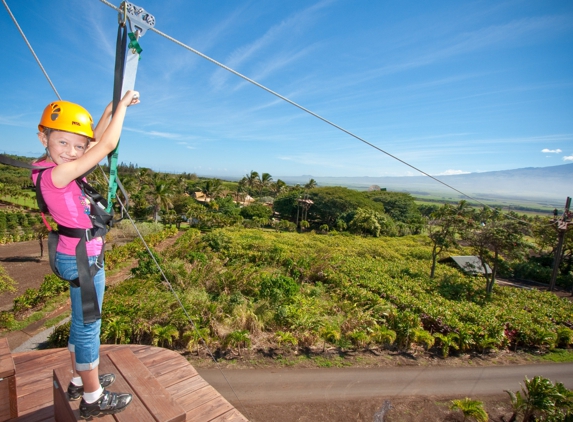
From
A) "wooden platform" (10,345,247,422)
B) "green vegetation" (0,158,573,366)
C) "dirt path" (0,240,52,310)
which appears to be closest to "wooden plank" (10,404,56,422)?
"wooden platform" (10,345,247,422)

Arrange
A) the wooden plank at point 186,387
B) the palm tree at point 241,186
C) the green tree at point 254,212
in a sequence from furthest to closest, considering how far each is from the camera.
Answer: the palm tree at point 241,186, the green tree at point 254,212, the wooden plank at point 186,387

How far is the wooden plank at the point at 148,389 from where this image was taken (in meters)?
2.01

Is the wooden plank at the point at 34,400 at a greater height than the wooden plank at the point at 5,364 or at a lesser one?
lesser

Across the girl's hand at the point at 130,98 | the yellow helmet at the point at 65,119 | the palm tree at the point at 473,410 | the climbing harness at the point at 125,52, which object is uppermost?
the climbing harness at the point at 125,52

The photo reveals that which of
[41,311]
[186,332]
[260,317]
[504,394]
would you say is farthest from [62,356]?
[41,311]

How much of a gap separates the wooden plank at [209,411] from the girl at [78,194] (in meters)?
0.93

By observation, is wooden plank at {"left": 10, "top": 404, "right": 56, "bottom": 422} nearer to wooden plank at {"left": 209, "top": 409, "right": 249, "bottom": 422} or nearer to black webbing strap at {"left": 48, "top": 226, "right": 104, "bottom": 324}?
wooden plank at {"left": 209, "top": 409, "right": 249, "bottom": 422}

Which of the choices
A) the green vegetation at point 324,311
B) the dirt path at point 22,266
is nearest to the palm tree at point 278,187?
the dirt path at point 22,266

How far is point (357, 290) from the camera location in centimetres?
1098

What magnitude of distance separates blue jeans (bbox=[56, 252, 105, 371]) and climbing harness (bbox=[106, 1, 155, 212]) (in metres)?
0.49

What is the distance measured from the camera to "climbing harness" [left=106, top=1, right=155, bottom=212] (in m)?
1.79

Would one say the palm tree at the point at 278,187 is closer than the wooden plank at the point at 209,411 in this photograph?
No

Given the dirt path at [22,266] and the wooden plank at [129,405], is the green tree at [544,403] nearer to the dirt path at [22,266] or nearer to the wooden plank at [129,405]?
the wooden plank at [129,405]

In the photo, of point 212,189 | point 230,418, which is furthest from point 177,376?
point 212,189
